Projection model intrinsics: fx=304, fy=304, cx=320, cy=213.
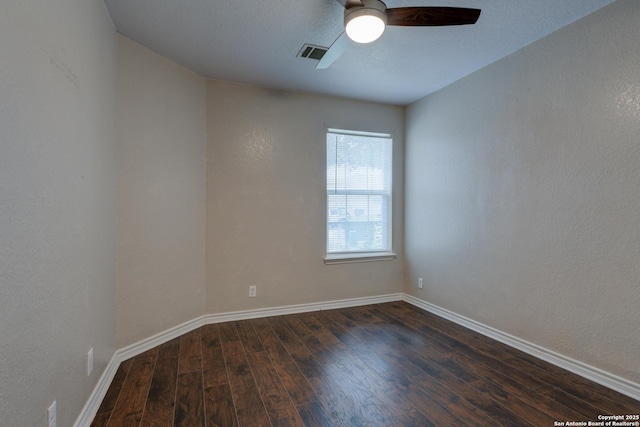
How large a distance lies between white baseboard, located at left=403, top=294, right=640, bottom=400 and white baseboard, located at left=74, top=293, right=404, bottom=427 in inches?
40.6

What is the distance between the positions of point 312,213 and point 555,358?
8.42ft

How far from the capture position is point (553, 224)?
2.37m

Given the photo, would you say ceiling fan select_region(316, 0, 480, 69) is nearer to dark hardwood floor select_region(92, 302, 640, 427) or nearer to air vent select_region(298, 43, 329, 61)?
air vent select_region(298, 43, 329, 61)

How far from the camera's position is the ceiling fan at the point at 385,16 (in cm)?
173

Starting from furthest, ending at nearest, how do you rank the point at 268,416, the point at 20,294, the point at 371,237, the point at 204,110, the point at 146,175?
the point at 371,237 → the point at 204,110 → the point at 146,175 → the point at 268,416 → the point at 20,294

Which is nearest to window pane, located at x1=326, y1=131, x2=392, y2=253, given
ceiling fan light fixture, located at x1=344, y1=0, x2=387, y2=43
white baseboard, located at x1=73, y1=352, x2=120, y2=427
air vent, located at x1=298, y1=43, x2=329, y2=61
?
air vent, located at x1=298, y1=43, x2=329, y2=61

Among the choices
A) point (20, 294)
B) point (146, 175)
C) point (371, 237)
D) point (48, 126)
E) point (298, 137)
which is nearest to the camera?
point (20, 294)

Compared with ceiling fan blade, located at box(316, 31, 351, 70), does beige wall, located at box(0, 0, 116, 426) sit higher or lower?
lower

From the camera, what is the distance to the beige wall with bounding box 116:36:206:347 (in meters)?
2.42

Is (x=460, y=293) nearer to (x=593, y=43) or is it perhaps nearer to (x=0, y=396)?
(x=593, y=43)

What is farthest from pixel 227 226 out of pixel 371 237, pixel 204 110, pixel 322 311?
pixel 371 237

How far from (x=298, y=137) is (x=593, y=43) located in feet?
8.56

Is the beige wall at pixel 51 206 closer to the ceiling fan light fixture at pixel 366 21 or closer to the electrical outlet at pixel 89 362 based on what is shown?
the electrical outlet at pixel 89 362

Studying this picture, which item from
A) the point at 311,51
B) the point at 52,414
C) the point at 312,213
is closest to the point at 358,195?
the point at 312,213
